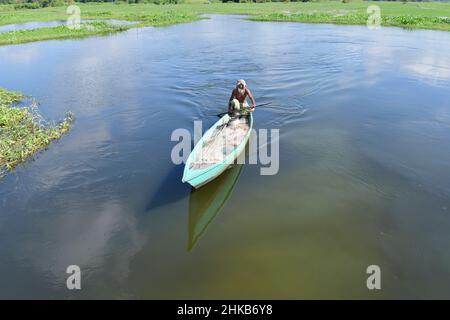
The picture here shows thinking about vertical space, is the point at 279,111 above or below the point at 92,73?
below

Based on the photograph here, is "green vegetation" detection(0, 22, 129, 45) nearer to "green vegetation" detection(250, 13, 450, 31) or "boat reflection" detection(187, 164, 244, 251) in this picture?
"green vegetation" detection(250, 13, 450, 31)

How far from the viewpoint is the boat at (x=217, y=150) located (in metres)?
9.99

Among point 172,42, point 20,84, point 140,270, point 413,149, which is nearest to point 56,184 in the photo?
point 140,270

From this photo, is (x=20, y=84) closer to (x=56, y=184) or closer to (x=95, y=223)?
(x=56, y=184)

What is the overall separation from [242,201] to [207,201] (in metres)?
0.99

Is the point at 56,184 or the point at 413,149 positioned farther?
the point at 413,149

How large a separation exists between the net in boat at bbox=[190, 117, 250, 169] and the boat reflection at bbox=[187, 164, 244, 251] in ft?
2.29

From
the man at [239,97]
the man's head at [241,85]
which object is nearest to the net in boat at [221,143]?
the man at [239,97]

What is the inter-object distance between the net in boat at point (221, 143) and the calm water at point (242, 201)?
0.78m

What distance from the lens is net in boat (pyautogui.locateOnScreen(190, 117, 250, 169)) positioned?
35.0ft

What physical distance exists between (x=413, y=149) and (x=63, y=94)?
17215 millimetres

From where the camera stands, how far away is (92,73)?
2425 cm
